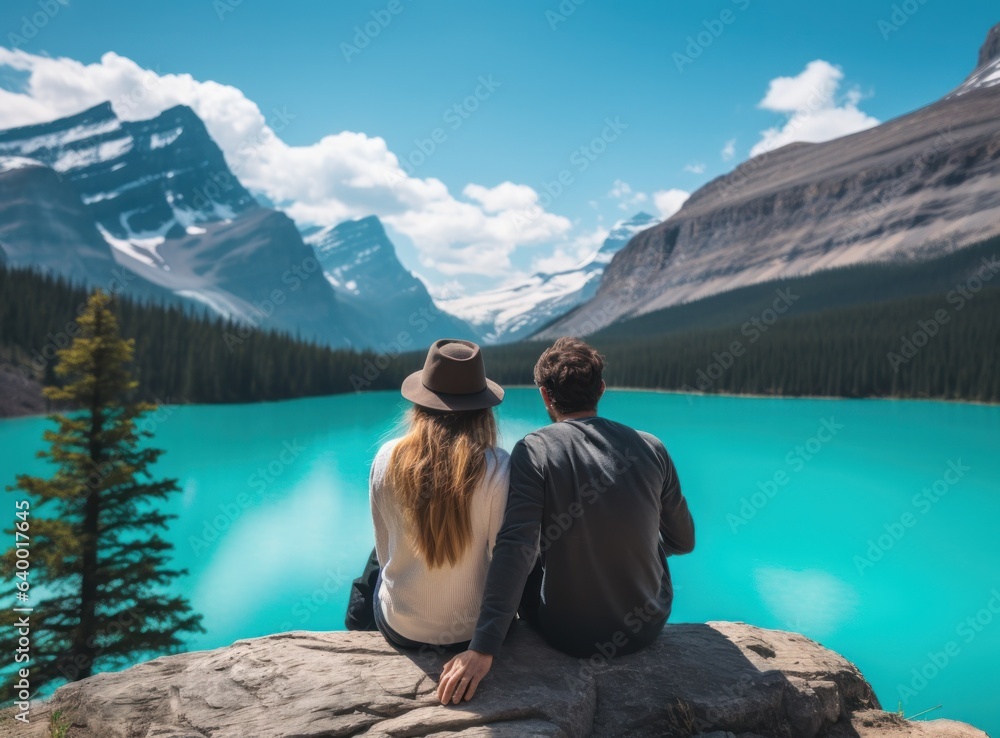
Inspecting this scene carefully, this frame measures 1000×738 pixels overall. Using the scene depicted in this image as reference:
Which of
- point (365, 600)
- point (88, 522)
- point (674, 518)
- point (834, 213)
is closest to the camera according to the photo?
point (674, 518)

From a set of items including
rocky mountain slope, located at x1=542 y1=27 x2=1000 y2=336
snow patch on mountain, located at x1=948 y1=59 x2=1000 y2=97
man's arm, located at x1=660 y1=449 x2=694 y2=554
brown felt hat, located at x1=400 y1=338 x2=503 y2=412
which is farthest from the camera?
snow patch on mountain, located at x1=948 y1=59 x2=1000 y2=97

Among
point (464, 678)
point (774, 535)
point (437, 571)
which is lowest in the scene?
point (774, 535)

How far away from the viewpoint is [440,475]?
10.7ft

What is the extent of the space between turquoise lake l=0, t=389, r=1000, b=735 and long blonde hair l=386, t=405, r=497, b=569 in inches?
27.9

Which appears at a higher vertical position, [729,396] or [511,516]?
[511,516]

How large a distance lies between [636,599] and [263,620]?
42.5 ft

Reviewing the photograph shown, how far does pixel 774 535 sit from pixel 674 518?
19.1 meters

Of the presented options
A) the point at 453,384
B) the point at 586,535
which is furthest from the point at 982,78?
the point at 453,384

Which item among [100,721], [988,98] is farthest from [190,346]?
[988,98]

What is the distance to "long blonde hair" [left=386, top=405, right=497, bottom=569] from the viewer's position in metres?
3.27

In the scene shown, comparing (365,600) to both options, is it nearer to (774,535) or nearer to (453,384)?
(453,384)

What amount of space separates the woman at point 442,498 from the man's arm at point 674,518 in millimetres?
911

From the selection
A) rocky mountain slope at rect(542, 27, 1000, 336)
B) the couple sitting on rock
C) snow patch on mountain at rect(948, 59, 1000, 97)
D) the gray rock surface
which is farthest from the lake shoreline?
snow patch on mountain at rect(948, 59, 1000, 97)

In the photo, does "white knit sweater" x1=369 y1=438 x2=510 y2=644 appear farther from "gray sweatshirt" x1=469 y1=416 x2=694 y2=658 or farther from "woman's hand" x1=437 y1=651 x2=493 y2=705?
"woman's hand" x1=437 y1=651 x2=493 y2=705
